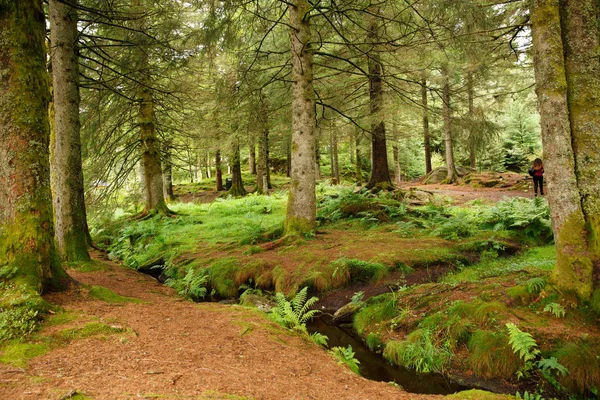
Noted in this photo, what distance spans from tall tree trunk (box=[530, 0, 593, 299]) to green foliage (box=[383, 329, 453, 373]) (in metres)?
1.57

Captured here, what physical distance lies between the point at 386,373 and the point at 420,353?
478 mm

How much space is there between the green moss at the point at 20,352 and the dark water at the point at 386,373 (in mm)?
3188

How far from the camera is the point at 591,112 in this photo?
385 centimetres

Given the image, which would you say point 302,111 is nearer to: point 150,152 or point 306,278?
point 306,278

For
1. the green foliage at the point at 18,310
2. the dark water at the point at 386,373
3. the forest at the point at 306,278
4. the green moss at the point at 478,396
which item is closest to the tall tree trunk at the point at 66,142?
the forest at the point at 306,278

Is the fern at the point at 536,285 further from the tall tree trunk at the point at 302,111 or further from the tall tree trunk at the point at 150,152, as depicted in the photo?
the tall tree trunk at the point at 150,152

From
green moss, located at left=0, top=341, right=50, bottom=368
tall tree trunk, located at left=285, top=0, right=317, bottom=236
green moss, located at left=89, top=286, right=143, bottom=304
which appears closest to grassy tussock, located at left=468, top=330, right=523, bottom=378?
green moss, located at left=0, top=341, right=50, bottom=368

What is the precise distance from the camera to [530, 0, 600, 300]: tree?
385 cm

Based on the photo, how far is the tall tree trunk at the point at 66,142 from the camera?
6785 millimetres

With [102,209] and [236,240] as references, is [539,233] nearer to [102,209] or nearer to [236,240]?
[236,240]

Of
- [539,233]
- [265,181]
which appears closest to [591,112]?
[539,233]

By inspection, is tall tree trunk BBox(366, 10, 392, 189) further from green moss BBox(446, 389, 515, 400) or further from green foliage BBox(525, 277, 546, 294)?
green moss BBox(446, 389, 515, 400)

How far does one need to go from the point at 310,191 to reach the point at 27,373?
251 inches

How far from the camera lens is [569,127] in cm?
390
